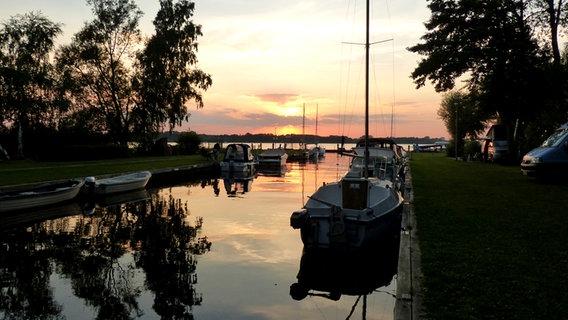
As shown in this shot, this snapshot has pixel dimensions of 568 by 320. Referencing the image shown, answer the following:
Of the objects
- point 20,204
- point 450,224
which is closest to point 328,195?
point 450,224

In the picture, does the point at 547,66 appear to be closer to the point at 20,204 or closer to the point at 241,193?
the point at 241,193

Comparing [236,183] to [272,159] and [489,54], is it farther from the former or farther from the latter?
[489,54]

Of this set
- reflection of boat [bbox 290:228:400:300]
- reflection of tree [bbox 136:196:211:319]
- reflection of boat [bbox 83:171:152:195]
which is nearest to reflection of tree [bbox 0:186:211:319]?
reflection of tree [bbox 136:196:211:319]

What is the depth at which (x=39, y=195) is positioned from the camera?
20094 millimetres

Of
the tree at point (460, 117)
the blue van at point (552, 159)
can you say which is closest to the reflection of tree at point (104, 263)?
the blue van at point (552, 159)

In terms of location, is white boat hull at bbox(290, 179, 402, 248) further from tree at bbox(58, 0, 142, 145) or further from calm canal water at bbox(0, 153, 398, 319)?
tree at bbox(58, 0, 142, 145)

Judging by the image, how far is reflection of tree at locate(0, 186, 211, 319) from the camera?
8977 mm

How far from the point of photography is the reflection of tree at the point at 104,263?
8.98 m

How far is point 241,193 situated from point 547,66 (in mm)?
26909

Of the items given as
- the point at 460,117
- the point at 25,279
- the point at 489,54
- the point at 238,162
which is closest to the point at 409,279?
the point at 25,279

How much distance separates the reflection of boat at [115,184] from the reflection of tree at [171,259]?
5977 mm

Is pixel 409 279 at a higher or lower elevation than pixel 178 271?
higher

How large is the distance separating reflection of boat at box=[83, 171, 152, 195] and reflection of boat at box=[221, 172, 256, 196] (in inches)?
232

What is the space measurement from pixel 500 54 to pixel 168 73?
1458 inches
